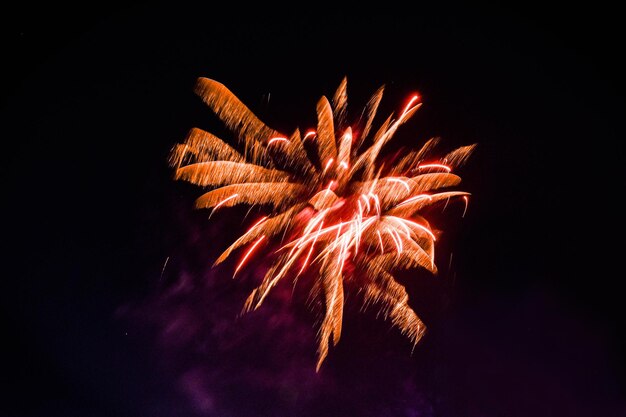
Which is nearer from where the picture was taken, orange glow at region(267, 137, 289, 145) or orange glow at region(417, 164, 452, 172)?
orange glow at region(267, 137, 289, 145)

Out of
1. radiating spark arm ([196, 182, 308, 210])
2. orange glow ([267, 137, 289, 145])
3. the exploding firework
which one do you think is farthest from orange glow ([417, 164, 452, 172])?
orange glow ([267, 137, 289, 145])

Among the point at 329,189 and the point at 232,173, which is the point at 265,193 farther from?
the point at 329,189

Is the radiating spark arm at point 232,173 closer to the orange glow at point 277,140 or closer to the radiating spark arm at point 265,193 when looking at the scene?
the radiating spark arm at point 265,193

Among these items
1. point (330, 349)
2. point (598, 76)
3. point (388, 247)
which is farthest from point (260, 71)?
point (598, 76)

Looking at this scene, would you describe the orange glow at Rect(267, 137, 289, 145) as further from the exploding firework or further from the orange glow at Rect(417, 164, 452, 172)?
the orange glow at Rect(417, 164, 452, 172)

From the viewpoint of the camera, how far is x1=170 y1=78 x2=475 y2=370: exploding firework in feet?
16.1

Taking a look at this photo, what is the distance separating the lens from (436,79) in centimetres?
562

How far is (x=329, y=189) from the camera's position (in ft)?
16.0

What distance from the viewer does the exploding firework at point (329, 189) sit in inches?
193

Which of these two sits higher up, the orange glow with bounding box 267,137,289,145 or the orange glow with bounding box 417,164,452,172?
the orange glow with bounding box 417,164,452,172

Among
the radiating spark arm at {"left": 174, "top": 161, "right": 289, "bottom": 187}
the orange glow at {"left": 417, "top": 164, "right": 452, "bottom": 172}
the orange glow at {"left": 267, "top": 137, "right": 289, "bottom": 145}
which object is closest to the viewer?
the radiating spark arm at {"left": 174, "top": 161, "right": 289, "bottom": 187}

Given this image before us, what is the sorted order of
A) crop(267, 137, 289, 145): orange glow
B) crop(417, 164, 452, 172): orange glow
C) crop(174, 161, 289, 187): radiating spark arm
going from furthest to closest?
crop(417, 164, 452, 172): orange glow → crop(267, 137, 289, 145): orange glow → crop(174, 161, 289, 187): radiating spark arm

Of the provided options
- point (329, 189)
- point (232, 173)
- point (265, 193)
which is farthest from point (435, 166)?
point (232, 173)

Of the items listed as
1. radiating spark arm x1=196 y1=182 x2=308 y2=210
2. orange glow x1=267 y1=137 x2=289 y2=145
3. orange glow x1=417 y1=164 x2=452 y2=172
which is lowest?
radiating spark arm x1=196 y1=182 x2=308 y2=210
